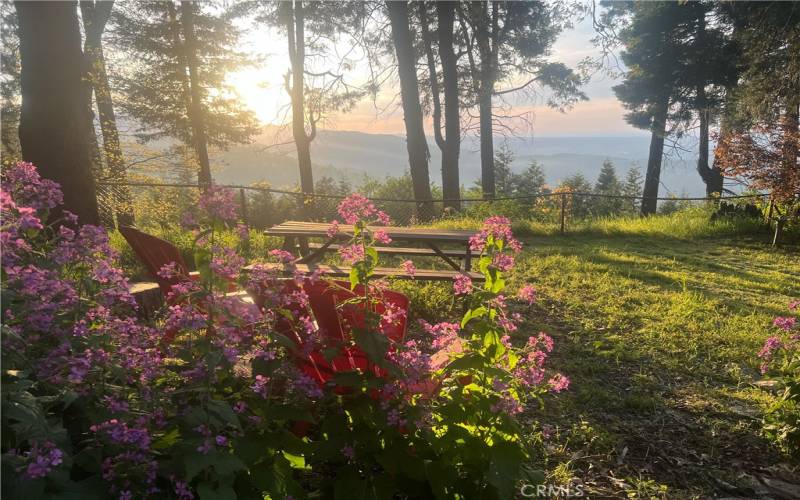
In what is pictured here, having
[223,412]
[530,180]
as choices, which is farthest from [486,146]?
[530,180]

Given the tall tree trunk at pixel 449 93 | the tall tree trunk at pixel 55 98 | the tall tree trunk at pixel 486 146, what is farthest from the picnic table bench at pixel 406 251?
the tall tree trunk at pixel 486 146

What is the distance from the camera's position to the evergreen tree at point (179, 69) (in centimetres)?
1750

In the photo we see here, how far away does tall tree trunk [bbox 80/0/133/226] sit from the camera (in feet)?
30.7

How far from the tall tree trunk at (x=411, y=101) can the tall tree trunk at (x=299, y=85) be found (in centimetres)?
428

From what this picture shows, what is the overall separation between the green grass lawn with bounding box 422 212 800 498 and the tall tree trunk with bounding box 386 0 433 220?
5949 mm

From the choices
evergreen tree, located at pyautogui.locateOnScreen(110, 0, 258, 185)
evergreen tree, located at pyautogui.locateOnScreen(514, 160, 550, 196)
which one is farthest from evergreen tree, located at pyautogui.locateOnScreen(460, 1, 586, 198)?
evergreen tree, located at pyautogui.locateOnScreen(514, 160, 550, 196)

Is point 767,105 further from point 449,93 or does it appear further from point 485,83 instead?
point 449,93

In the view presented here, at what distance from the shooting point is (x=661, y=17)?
21359 mm

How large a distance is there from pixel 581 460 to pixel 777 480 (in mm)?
994

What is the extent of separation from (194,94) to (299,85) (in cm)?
412

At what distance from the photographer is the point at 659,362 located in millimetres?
4328

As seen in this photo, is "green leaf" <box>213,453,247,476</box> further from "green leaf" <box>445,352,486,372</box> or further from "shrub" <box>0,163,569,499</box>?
"green leaf" <box>445,352,486,372</box>

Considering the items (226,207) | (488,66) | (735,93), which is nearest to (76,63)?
(226,207)

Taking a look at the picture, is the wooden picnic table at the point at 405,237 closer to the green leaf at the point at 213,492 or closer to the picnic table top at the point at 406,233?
the picnic table top at the point at 406,233
